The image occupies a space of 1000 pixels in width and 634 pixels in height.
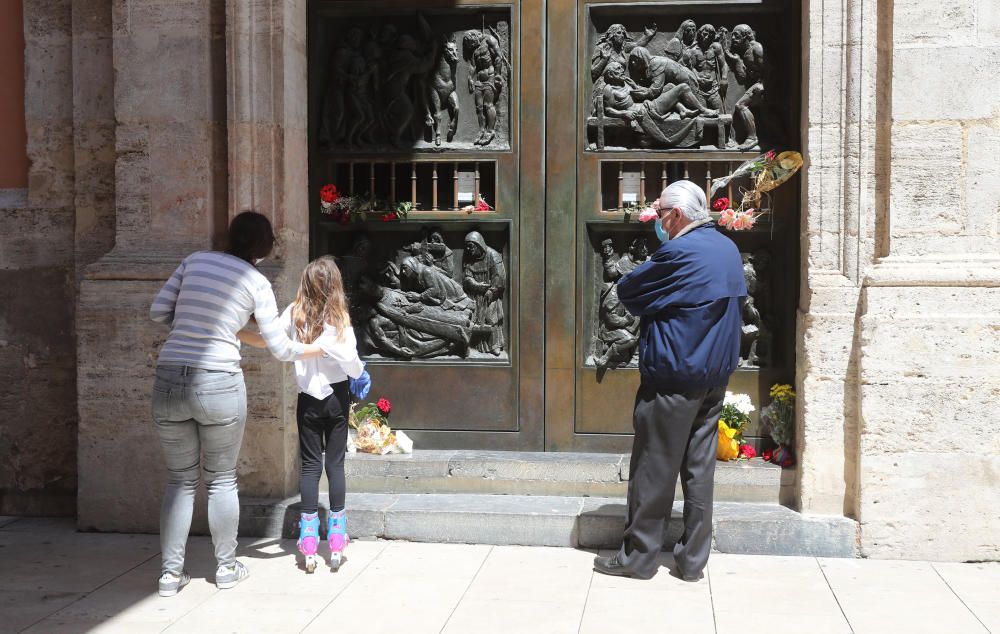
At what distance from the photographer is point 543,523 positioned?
5.87 metres

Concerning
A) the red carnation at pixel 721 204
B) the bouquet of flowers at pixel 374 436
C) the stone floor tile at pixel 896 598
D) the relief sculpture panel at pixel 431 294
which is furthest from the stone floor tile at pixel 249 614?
the red carnation at pixel 721 204

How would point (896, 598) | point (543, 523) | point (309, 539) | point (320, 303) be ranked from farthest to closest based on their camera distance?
point (543, 523)
point (309, 539)
point (320, 303)
point (896, 598)

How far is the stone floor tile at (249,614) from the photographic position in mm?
4590

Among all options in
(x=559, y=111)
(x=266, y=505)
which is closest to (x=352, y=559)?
(x=266, y=505)

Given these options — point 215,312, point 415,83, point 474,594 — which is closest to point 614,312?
point 415,83

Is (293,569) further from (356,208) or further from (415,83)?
(415,83)

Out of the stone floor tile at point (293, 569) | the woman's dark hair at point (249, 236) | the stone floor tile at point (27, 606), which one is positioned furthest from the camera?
the stone floor tile at point (293, 569)

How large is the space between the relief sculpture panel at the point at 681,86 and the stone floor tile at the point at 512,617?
2827 millimetres

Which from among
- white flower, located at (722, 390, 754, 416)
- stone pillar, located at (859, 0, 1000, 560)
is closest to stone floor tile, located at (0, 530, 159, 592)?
white flower, located at (722, 390, 754, 416)

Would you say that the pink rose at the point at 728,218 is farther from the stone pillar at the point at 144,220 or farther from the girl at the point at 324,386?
the stone pillar at the point at 144,220

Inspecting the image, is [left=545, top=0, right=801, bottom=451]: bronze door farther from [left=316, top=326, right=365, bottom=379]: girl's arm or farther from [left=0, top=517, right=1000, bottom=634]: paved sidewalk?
[left=316, top=326, right=365, bottom=379]: girl's arm

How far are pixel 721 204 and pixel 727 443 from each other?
4.50 ft

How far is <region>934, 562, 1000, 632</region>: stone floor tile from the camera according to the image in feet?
15.7

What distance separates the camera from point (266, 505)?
611cm
